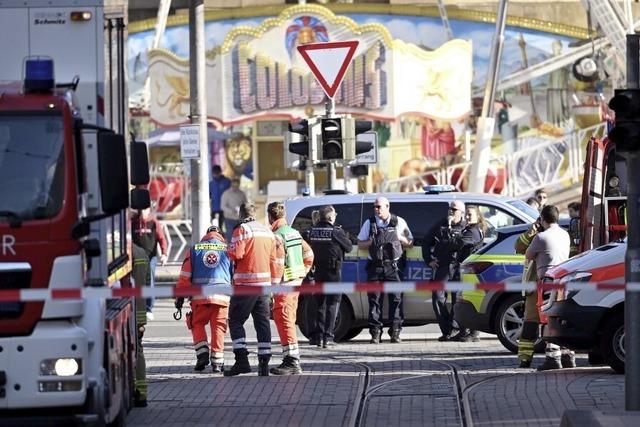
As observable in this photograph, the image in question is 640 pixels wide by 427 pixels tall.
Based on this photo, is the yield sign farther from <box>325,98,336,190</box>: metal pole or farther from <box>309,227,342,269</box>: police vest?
<box>309,227,342,269</box>: police vest

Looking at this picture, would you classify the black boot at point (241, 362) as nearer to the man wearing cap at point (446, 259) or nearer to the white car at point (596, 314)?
the white car at point (596, 314)

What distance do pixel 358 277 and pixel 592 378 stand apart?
533cm

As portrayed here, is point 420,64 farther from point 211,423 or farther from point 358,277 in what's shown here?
point 211,423

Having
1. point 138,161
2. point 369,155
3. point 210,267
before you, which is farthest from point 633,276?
point 369,155

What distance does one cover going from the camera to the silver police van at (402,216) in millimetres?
19891

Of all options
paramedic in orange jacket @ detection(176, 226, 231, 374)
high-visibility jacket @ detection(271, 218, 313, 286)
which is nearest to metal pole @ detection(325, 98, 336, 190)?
high-visibility jacket @ detection(271, 218, 313, 286)

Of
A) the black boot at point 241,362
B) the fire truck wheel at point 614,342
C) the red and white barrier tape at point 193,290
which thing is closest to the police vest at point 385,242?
the black boot at point 241,362

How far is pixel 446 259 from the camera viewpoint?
1967cm

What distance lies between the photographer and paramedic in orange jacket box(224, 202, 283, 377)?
15633 mm

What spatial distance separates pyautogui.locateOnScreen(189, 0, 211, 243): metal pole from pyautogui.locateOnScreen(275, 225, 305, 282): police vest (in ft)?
30.9

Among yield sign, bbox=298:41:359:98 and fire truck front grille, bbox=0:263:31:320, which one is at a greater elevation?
yield sign, bbox=298:41:359:98


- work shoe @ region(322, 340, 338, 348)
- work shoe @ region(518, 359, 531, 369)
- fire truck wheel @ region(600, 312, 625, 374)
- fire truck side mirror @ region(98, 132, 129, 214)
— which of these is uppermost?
fire truck side mirror @ region(98, 132, 129, 214)

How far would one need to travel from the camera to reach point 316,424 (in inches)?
493

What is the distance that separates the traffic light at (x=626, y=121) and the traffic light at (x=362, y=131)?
408 inches
